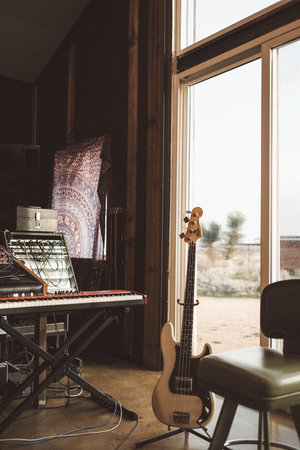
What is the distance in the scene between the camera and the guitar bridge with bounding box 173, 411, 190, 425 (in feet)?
7.64

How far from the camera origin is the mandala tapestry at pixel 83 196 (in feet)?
14.6

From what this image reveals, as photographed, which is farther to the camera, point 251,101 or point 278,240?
point 251,101

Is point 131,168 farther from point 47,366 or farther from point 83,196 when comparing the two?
point 47,366

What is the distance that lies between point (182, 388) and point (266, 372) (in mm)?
877

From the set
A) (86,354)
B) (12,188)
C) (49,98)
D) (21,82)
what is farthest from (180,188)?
(21,82)

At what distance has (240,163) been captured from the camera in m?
3.83

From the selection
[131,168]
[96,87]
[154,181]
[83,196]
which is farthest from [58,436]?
[96,87]

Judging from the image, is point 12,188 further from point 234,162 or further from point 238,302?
point 238,302

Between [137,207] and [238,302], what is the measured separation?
2.74 m

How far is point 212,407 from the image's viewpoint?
2318 mm

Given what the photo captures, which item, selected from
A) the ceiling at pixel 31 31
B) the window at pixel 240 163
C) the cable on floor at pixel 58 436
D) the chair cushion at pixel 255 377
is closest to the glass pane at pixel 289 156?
the window at pixel 240 163

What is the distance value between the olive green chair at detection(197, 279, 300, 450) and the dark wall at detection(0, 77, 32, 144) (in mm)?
5101

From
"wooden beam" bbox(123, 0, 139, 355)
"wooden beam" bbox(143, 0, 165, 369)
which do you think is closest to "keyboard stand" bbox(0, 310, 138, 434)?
"wooden beam" bbox(143, 0, 165, 369)

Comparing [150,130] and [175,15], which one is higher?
[175,15]
